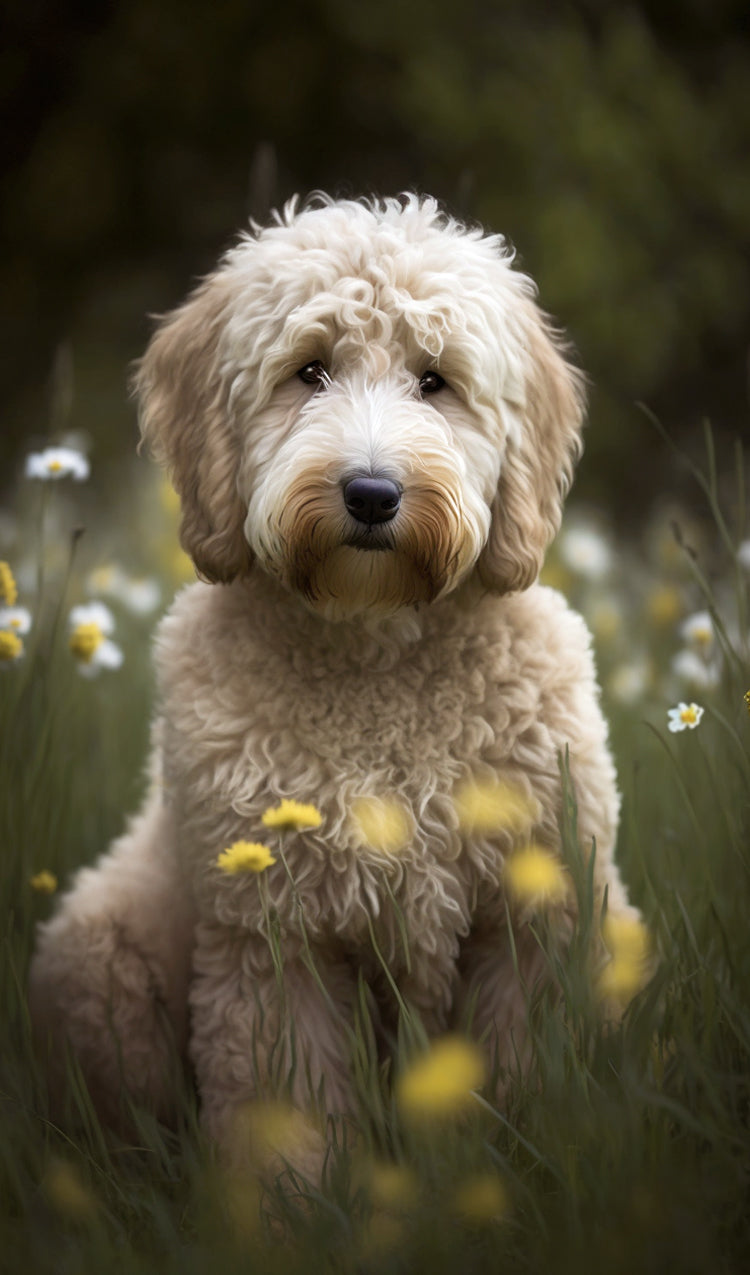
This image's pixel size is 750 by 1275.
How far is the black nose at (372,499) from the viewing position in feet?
7.41

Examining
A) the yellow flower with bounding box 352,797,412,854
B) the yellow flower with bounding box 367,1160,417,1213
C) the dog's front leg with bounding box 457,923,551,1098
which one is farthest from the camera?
the dog's front leg with bounding box 457,923,551,1098

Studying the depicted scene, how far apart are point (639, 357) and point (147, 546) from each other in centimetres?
343

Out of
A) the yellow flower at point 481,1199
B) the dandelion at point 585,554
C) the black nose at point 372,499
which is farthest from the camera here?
the dandelion at point 585,554

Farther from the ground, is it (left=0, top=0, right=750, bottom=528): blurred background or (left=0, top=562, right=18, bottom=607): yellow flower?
(left=0, top=0, right=750, bottom=528): blurred background

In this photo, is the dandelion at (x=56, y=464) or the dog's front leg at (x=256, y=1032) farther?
the dandelion at (x=56, y=464)

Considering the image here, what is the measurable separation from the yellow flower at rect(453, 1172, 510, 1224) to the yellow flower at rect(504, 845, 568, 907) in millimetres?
Result: 479

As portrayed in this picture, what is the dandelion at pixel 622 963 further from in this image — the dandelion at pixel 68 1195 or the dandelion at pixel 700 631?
the dandelion at pixel 700 631

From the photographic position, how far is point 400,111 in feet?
24.0

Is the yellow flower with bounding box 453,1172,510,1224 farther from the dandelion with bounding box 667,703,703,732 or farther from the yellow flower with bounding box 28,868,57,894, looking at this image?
the yellow flower with bounding box 28,868,57,894

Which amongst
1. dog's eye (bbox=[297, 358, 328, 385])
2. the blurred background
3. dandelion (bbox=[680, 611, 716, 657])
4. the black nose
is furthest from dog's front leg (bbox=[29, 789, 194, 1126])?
the blurred background

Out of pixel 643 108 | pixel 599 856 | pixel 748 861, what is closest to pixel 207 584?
pixel 599 856

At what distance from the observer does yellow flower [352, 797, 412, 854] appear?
2367mm

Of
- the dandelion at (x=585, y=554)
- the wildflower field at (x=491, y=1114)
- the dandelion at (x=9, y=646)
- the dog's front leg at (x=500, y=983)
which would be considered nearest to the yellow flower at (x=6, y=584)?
the wildflower field at (x=491, y=1114)

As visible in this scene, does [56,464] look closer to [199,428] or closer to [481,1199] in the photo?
[199,428]
